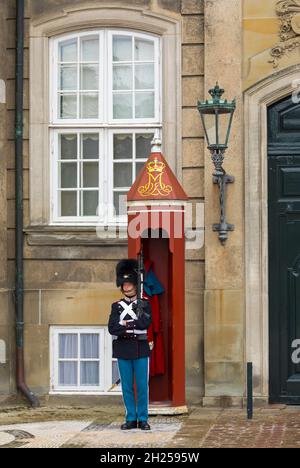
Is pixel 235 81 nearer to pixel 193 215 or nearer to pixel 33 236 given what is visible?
pixel 193 215

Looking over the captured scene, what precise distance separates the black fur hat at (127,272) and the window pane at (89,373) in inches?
92.9

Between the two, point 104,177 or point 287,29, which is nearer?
point 287,29

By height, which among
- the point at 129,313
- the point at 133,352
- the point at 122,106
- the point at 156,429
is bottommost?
the point at 156,429

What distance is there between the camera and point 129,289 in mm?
13781

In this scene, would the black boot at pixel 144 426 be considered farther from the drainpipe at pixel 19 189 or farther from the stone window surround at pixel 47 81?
the stone window surround at pixel 47 81

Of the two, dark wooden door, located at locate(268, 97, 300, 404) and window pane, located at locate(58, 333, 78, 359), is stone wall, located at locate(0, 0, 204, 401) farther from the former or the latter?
dark wooden door, located at locate(268, 97, 300, 404)

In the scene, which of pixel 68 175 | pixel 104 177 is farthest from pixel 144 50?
pixel 68 175

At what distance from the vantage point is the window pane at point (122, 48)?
1599 cm

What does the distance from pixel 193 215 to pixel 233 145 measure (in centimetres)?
92

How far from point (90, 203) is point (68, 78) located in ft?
4.92

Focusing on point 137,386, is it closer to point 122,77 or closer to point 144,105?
point 144,105

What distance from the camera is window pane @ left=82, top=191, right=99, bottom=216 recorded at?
52.7 ft

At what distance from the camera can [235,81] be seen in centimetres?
1551
